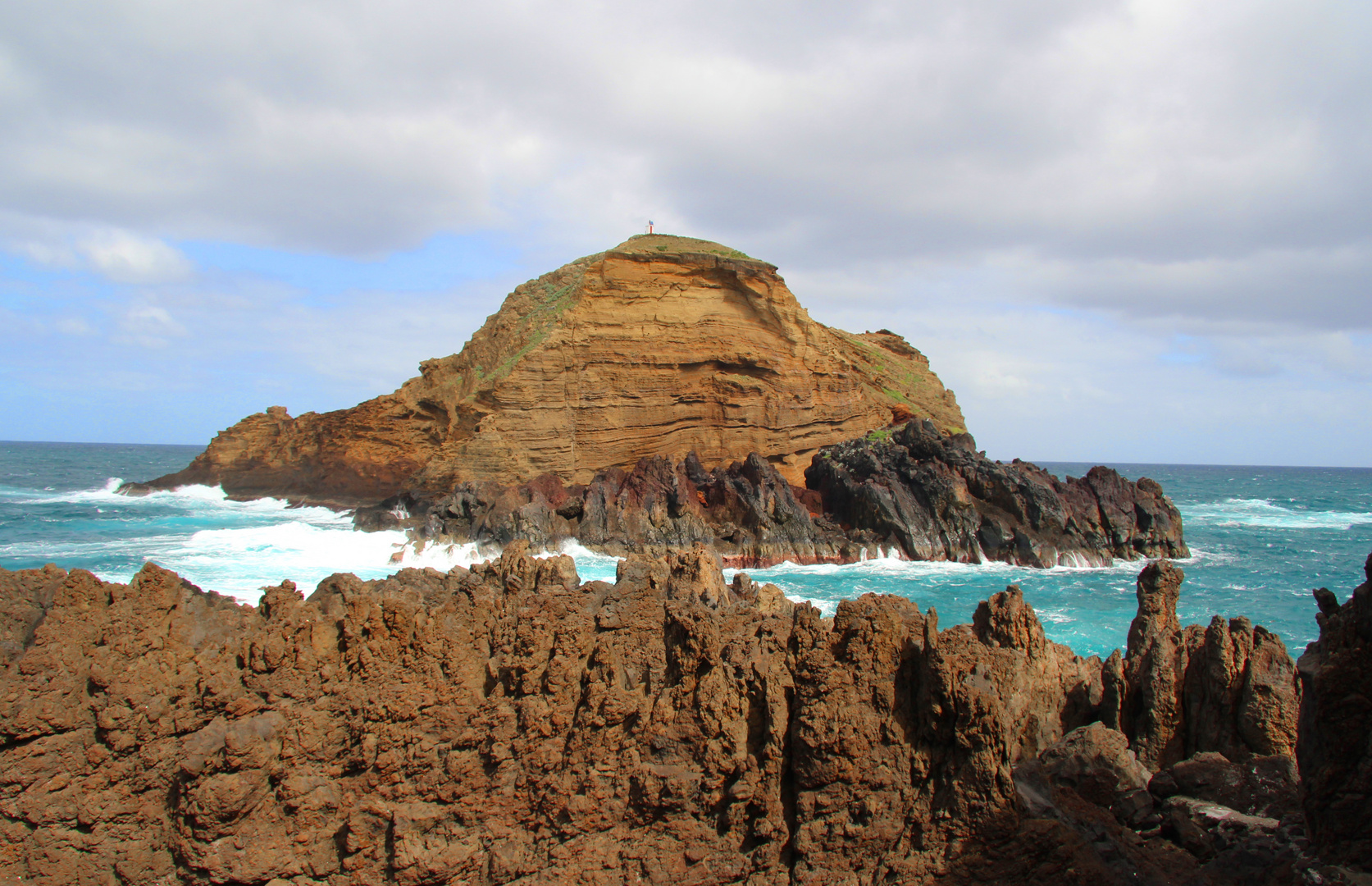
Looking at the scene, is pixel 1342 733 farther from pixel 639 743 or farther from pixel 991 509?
pixel 991 509

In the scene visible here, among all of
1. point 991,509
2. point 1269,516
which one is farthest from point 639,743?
point 1269,516

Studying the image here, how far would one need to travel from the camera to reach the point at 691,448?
33.2 meters

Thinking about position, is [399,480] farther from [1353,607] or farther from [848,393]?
[1353,607]

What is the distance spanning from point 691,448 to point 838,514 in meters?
7.39

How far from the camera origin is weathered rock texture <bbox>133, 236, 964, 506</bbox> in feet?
102

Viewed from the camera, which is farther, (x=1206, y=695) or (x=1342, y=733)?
(x=1206, y=695)

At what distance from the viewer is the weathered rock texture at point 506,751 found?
4.21m

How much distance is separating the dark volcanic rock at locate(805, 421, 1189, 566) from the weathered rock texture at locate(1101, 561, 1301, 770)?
64.1ft

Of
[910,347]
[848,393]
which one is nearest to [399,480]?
[848,393]

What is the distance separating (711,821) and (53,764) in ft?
12.4

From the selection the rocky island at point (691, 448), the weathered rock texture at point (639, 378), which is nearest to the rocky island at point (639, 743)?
the rocky island at point (691, 448)

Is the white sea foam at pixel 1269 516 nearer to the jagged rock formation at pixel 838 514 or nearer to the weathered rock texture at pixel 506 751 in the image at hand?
the jagged rock formation at pixel 838 514

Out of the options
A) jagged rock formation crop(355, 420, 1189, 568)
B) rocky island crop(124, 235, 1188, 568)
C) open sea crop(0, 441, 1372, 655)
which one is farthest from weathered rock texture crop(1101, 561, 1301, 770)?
rocky island crop(124, 235, 1188, 568)

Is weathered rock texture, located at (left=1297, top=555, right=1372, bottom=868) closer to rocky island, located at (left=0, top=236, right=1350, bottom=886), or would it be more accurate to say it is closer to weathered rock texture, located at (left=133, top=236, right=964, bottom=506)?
rocky island, located at (left=0, top=236, right=1350, bottom=886)
